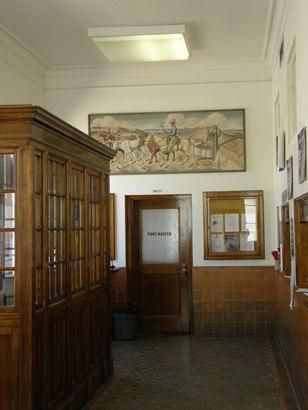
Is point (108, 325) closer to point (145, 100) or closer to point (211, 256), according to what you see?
point (211, 256)

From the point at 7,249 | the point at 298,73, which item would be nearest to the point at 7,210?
the point at 7,249

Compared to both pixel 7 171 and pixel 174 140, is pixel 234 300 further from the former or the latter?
pixel 7 171

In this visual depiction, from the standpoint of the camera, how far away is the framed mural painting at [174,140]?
916cm

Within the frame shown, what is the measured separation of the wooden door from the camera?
9.46 m

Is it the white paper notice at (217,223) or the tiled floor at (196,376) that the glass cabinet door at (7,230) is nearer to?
the tiled floor at (196,376)

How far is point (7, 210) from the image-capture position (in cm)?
460

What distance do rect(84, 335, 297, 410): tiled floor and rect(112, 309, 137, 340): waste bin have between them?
0.47 ft

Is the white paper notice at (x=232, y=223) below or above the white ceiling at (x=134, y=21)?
below

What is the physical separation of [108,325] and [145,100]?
407 centimetres

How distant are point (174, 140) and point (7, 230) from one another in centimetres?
512

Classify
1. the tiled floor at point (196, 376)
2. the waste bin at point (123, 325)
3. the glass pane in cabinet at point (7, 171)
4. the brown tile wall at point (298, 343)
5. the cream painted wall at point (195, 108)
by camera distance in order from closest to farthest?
the glass pane in cabinet at point (7, 171)
the brown tile wall at point (298, 343)
the tiled floor at point (196, 376)
the waste bin at point (123, 325)
the cream painted wall at point (195, 108)

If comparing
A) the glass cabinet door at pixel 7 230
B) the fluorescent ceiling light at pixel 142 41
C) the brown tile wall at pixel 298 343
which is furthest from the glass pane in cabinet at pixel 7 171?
the fluorescent ceiling light at pixel 142 41

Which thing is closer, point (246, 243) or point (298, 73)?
point (298, 73)

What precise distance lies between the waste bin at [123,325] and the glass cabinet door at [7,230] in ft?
14.8
